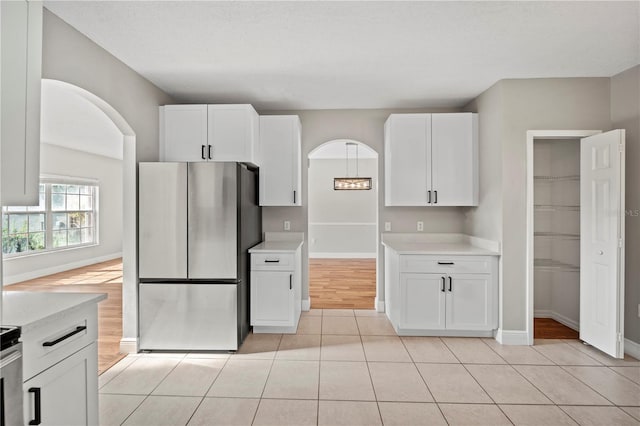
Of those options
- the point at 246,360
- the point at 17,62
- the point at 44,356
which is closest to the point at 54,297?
the point at 44,356

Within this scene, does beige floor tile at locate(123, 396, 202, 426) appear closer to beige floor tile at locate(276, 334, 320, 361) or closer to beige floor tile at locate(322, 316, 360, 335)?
beige floor tile at locate(276, 334, 320, 361)

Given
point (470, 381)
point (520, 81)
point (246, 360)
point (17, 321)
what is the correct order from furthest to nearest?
1. point (520, 81)
2. point (246, 360)
3. point (470, 381)
4. point (17, 321)

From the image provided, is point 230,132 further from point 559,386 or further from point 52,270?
point 52,270

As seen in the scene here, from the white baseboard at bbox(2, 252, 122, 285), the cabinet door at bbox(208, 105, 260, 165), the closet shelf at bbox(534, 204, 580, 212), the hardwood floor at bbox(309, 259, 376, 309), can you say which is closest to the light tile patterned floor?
the hardwood floor at bbox(309, 259, 376, 309)

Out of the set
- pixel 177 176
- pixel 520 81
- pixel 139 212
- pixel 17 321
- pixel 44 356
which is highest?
pixel 520 81

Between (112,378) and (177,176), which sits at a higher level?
(177,176)

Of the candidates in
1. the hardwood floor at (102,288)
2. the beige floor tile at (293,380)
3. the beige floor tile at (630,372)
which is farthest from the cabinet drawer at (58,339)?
the beige floor tile at (630,372)

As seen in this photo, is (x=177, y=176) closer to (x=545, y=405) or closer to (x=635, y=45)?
(x=545, y=405)

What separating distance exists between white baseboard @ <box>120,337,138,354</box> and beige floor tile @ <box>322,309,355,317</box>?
78.6 inches

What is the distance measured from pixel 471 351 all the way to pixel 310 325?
5.33 ft

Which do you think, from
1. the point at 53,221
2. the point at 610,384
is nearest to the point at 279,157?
the point at 610,384

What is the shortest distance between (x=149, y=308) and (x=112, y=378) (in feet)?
2.00

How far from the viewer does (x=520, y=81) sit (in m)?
3.24

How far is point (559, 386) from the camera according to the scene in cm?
247
